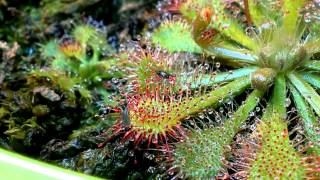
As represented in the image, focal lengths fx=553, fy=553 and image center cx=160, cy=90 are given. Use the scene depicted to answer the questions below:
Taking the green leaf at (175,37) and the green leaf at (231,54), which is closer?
the green leaf at (231,54)

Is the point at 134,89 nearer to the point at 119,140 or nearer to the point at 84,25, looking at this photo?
the point at 119,140

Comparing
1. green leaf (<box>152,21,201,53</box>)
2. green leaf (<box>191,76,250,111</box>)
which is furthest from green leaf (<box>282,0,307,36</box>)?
green leaf (<box>152,21,201,53</box>)

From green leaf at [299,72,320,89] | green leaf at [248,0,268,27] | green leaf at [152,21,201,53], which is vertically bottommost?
green leaf at [299,72,320,89]

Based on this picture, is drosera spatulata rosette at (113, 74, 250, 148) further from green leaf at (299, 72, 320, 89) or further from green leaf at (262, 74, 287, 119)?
green leaf at (299, 72, 320, 89)

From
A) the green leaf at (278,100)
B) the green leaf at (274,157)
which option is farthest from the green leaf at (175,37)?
the green leaf at (274,157)

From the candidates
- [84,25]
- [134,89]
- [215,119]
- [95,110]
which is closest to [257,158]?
[215,119]

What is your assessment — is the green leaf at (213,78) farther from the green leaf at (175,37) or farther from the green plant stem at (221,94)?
the green leaf at (175,37)
